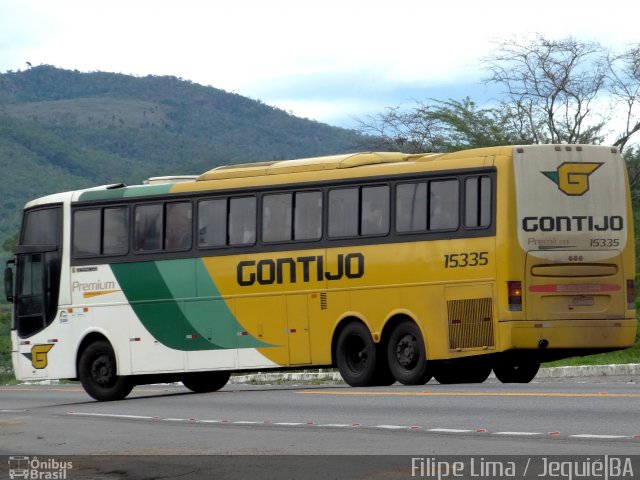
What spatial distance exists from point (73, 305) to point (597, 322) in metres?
9.61

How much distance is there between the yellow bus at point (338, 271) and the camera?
70.2ft

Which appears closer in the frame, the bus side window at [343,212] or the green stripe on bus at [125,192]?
the bus side window at [343,212]

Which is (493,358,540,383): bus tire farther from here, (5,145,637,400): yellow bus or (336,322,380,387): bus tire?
(336,322,380,387): bus tire

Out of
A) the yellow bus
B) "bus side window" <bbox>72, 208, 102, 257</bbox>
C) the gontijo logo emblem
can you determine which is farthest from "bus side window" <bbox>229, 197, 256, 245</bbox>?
the gontijo logo emblem

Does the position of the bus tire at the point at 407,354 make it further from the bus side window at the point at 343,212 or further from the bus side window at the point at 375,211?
the bus side window at the point at 343,212

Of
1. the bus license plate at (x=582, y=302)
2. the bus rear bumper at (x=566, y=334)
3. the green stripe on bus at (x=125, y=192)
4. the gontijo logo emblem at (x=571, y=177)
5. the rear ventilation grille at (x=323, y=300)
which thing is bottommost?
the bus rear bumper at (x=566, y=334)

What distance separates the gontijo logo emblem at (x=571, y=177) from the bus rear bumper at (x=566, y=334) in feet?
6.18

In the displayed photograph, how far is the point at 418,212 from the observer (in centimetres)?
2233

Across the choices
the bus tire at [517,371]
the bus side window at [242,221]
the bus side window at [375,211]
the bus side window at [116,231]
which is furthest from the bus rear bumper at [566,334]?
the bus side window at [116,231]

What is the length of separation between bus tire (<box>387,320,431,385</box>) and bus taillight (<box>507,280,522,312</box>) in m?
1.66

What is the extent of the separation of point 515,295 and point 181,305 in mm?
6553

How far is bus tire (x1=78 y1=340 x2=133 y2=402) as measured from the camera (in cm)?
2595

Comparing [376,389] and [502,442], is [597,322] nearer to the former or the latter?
[376,389]

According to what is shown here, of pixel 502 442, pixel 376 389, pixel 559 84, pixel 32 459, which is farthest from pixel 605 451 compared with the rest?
pixel 559 84
